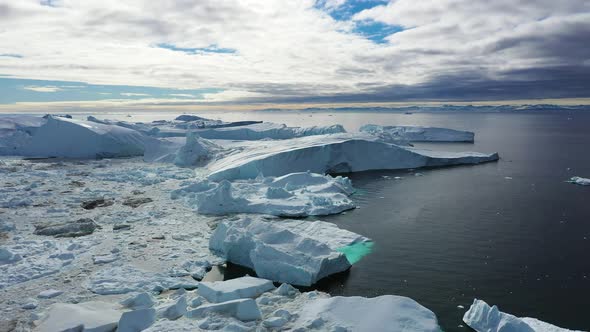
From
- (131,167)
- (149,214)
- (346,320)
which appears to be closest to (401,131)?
(131,167)

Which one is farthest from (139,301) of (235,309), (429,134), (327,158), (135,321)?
(429,134)

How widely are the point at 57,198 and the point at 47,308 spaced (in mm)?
10513

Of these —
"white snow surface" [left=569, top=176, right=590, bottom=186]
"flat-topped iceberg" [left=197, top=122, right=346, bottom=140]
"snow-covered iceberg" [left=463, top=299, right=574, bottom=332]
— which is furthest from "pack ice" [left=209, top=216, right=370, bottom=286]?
"flat-topped iceberg" [left=197, top=122, right=346, bottom=140]

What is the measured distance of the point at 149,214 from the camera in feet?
45.3

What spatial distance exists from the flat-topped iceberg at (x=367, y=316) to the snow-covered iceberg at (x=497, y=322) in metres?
0.70

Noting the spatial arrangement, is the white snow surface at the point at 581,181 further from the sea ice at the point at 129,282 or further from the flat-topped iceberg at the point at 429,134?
the flat-topped iceberg at the point at 429,134

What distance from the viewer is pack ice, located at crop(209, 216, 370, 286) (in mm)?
8828

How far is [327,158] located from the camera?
24016mm

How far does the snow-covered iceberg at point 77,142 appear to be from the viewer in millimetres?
30312

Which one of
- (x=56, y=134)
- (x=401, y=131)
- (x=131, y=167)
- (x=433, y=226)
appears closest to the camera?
(x=433, y=226)

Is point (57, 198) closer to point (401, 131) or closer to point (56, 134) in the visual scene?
point (56, 134)

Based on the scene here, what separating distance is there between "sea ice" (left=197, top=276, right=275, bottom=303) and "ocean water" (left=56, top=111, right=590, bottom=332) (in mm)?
1446

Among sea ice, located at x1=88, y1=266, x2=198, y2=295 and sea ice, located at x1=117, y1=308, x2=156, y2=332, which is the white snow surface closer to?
sea ice, located at x1=88, y1=266, x2=198, y2=295

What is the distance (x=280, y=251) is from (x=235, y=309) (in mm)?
2412
